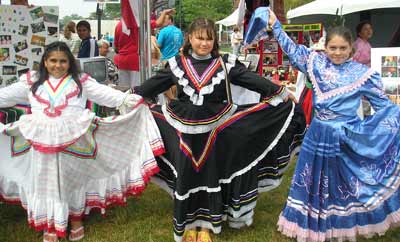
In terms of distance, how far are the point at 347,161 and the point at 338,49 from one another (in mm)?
797

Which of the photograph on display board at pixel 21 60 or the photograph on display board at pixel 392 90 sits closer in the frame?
the photograph on display board at pixel 392 90

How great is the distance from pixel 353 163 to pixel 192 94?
1.25m

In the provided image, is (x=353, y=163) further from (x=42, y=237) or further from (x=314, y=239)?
(x=42, y=237)

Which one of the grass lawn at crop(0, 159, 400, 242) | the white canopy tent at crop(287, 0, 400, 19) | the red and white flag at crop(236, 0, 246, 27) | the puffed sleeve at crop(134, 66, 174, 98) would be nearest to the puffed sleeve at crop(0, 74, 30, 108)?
the puffed sleeve at crop(134, 66, 174, 98)

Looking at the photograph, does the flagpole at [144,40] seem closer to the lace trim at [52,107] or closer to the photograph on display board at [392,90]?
the lace trim at [52,107]

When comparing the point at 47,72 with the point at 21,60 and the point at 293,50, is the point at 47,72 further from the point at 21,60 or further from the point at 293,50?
the point at 293,50

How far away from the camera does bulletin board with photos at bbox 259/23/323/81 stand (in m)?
8.06

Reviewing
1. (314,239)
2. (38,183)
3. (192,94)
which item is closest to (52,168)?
(38,183)

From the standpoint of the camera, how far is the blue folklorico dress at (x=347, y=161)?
3260 millimetres

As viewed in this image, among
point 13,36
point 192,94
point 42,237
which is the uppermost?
point 13,36

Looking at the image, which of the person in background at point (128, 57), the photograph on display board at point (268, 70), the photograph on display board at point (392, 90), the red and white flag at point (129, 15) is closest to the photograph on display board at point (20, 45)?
the red and white flag at point (129, 15)

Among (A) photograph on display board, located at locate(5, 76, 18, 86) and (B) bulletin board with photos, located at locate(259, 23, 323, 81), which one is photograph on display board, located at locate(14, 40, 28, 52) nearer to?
(A) photograph on display board, located at locate(5, 76, 18, 86)

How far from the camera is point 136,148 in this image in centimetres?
374

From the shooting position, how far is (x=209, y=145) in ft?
11.1
